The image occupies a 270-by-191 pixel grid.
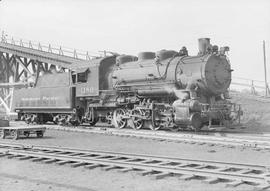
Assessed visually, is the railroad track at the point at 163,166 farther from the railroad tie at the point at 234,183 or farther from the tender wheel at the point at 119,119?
the tender wheel at the point at 119,119

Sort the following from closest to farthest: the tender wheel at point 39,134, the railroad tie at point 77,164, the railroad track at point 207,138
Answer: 1. the railroad tie at point 77,164
2. the railroad track at point 207,138
3. the tender wheel at point 39,134

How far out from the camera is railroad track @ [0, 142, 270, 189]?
684 cm

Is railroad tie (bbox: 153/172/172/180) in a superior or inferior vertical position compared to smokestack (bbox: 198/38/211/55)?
inferior

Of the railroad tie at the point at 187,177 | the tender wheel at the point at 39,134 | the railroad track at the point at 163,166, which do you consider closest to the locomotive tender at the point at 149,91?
the tender wheel at the point at 39,134

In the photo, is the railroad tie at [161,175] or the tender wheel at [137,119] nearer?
the railroad tie at [161,175]

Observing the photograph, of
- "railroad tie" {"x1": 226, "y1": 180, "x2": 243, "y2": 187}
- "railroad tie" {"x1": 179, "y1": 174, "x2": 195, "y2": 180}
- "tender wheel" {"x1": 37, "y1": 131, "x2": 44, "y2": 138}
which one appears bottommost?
"railroad tie" {"x1": 226, "y1": 180, "x2": 243, "y2": 187}

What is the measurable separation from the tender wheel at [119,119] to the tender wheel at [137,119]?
0.66m

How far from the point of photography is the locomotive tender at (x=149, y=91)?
52.2ft

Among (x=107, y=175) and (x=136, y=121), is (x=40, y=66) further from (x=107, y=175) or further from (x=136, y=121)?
(x=107, y=175)

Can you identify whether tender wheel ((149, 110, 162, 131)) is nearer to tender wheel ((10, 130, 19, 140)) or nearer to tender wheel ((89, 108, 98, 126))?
tender wheel ((89, 108, 98, 126))

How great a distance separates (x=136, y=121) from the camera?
1752 cm

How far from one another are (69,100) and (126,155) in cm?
1166

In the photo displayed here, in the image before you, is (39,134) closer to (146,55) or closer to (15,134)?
(15,134)

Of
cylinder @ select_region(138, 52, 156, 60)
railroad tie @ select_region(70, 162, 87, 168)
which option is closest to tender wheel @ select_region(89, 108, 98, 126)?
cylinder @ select_region(138, 52, 156, 60)
